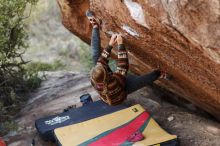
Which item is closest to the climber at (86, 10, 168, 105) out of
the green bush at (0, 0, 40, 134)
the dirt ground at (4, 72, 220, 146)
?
the dirt ground at (4, 72, 220, 146)

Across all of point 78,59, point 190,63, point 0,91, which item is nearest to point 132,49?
point 190,63

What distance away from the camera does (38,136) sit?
25.3 feet

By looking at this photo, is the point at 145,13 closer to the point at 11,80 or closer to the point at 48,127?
the point at 48,127

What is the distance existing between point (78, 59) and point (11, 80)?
9.79 metres

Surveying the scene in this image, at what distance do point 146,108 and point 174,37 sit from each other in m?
3.30

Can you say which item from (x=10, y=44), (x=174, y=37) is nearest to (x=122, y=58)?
(x=174, y=37)

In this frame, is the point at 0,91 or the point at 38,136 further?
the point at 0,91

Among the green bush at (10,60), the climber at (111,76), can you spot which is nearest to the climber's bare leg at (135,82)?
the climber at (111,76)

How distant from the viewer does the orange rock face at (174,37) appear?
15.1 ft

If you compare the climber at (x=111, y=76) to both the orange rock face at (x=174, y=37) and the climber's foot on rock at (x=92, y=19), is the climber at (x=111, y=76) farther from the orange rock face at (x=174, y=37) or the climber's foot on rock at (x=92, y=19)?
the orange rock face at (x=174, y=37)

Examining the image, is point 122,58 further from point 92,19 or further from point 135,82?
point 92,19

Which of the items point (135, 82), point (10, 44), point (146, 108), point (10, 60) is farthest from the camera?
point (10, 60)

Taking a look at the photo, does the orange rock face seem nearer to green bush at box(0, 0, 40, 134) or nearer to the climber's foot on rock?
the climber's foot on rock

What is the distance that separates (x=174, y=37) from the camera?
17.3 ft
